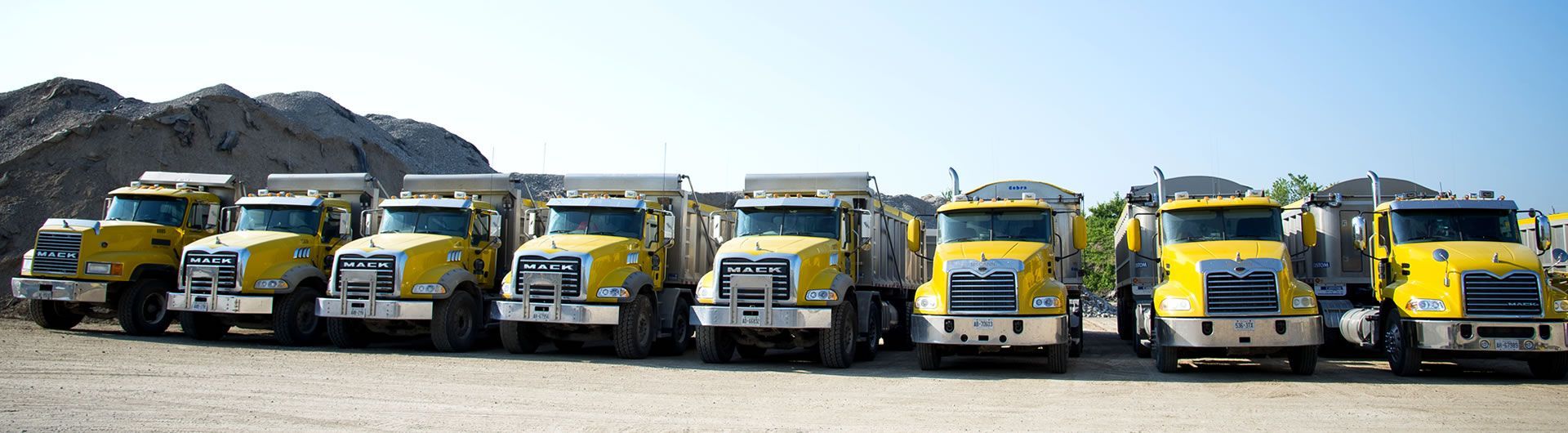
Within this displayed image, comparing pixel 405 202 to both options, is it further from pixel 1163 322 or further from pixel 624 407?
pixel 1163 322

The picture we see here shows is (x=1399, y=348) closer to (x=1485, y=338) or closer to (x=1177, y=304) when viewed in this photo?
(x=1485, y=338)

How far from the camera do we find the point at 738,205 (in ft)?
58.4

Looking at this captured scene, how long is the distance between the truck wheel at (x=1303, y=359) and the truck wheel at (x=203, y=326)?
61.6 feet

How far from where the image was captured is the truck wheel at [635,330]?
17.3m

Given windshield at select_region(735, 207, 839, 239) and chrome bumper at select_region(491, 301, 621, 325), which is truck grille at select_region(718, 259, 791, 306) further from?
chrome bumper at select_region(491, 301, 621, 325)

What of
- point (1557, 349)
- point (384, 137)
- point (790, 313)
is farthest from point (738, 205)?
point (384, 137)

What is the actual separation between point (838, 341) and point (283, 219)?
1145 cm

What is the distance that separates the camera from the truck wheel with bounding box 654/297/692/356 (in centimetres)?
1898

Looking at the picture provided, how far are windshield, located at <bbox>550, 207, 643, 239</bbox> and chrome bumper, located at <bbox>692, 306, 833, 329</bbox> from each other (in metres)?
3.01

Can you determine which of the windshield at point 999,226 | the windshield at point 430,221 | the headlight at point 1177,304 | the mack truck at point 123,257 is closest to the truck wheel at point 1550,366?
the headlight at point 1177,304

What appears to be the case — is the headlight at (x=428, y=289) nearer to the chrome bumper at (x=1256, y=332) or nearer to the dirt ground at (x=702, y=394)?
the dirt ground at (x=702, y=394)

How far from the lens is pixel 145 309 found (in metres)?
20.5

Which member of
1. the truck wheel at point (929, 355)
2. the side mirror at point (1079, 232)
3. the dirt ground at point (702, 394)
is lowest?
the dirt ground at point (702, 394)

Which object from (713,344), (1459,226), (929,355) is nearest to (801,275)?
(713,344)
